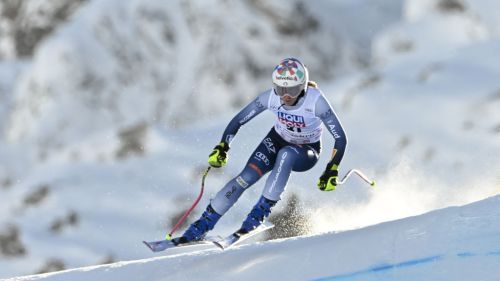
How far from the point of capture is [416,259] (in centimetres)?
601

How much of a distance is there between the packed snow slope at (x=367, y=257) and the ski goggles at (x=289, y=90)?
1326 mm

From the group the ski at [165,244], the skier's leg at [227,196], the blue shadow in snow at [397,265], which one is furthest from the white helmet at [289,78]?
the blue shadow in snow at [397,265]

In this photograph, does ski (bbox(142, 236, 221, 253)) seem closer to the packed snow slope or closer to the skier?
the skier

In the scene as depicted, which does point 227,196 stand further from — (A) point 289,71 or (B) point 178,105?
(B) point 178,105

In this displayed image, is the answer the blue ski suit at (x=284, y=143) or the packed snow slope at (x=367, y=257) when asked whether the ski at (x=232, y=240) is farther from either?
the blue ski suit at (x=284, y=143)

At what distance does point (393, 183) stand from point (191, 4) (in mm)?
40829

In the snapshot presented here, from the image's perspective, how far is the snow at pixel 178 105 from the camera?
1473 inches

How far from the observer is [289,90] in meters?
6.95

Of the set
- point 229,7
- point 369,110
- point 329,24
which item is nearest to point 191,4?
point 229,7

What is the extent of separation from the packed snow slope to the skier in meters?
0.34

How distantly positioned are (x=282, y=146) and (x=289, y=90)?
2.28 ft

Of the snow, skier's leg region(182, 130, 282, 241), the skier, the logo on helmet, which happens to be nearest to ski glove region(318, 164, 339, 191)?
the skier

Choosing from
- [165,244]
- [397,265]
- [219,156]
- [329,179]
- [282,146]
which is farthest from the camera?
[282,146]

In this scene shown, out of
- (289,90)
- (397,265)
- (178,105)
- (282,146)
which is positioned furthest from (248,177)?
(178,105)
